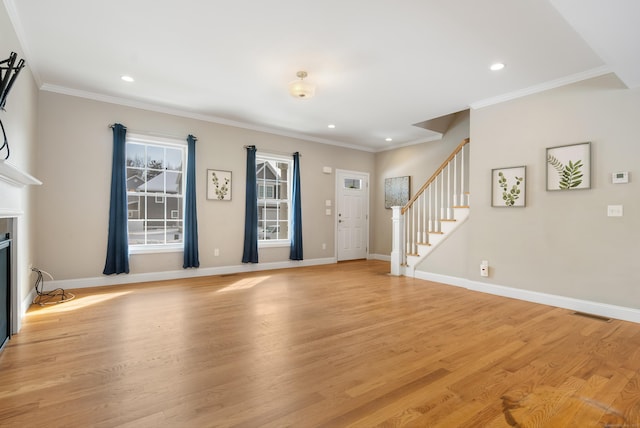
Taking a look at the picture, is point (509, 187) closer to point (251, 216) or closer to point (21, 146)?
point (251, 216)

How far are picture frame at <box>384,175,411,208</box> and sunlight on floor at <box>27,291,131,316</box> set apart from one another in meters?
5.73

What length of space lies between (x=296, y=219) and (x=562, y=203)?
4.41m

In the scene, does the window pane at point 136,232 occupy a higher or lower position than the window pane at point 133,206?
lower

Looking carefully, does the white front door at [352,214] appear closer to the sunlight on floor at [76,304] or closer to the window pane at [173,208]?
the window pane at [173,208]

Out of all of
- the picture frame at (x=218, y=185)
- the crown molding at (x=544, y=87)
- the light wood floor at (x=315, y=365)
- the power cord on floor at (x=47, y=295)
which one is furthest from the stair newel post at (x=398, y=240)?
the power cord on floor at (x=47, y=295)

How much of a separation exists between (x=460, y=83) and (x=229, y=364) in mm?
4103

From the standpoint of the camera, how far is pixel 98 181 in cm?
477

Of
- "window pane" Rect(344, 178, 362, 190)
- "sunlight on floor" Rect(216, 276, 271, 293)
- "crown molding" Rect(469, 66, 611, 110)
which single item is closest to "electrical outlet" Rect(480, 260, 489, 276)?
"crown molding" Rect(469, 66, 611, 110)

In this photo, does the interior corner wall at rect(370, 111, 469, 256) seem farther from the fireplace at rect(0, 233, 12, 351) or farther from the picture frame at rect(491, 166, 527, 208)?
the fireplace at rect(0, 233, 12, 351)

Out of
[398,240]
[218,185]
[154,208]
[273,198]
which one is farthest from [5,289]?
[398,240]

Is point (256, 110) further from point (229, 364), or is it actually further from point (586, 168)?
point (586, 168)

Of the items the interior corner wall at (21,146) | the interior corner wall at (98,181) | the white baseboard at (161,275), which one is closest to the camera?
the interior corner wall at (21,146)

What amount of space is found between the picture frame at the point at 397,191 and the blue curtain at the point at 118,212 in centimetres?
553

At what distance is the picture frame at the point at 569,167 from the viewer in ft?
12.4
